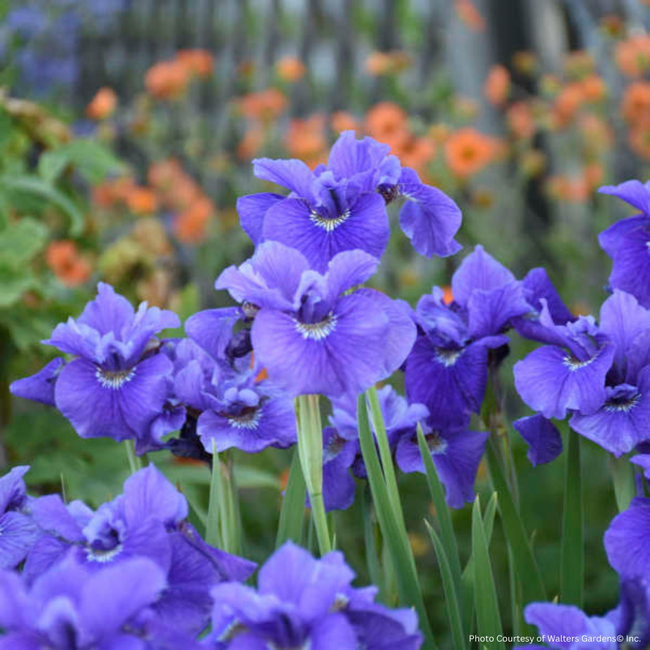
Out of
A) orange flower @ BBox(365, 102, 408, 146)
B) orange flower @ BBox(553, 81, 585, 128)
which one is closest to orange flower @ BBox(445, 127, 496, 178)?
orange flower @ BBox(365, 102, 408, 146)

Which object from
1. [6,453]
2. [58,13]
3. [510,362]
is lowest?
[510,362]

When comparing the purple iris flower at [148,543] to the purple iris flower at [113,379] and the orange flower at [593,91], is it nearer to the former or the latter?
the purple iris flower at [113,379]

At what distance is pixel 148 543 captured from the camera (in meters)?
0.41

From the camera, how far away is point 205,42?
360 centimetres

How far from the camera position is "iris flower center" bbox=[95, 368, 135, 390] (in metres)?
0.56

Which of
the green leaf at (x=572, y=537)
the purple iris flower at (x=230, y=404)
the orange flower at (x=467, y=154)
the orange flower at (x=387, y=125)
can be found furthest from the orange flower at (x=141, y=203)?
the green leaf at (x=572, y=537)

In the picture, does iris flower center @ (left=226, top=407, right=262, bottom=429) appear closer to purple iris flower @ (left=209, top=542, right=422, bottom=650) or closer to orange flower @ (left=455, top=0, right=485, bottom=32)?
purple iris flower @ (left=209, top=542, right=422, bottom=650)

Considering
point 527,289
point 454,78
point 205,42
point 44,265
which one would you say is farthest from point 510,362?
point 205,42

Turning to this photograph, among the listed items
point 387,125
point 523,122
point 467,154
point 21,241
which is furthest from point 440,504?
point 523,122

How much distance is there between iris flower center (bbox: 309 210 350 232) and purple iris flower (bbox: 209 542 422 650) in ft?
0.74

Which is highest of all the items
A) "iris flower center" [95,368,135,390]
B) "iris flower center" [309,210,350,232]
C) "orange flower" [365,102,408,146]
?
"orange flower" [365,102,408,146]

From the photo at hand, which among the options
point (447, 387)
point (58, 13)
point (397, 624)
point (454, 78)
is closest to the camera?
point (397, 624)

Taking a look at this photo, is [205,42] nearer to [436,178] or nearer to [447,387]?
[436,178]

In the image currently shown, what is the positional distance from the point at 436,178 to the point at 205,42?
1766mm
